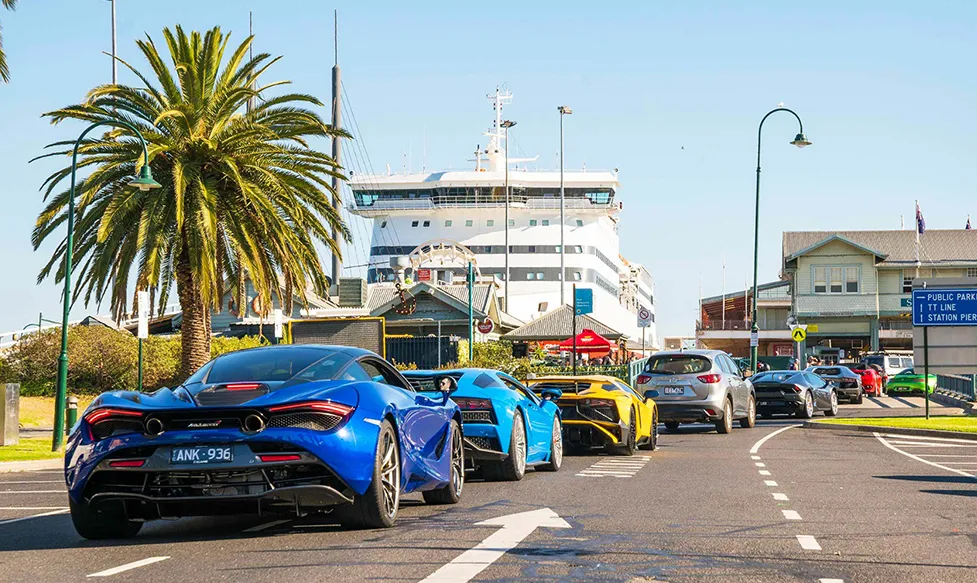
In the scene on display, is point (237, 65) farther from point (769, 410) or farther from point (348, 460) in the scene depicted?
point (348, 460)

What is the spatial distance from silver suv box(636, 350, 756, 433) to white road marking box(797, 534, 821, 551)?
1516 centimetres

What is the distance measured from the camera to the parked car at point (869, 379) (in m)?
50.7

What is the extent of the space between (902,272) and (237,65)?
53.0 m

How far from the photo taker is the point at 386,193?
70125 millimetres

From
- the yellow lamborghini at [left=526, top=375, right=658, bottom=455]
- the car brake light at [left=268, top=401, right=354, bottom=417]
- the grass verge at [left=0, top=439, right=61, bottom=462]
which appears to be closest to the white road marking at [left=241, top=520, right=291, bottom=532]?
the car brake light at [left=268, top=401, right=354, bottom=417]

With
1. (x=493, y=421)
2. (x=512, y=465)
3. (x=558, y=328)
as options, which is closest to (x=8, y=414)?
(x=493, y=421)

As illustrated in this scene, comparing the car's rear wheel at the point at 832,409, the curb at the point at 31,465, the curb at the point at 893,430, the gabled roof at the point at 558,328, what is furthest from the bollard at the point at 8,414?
the gabled roof at the point at 558,328

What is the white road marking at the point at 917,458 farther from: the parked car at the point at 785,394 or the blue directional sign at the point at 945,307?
the parked car at the point at 785,394

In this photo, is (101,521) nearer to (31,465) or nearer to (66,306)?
(31,465)

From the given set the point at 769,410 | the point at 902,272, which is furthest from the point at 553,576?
the point at 902,272

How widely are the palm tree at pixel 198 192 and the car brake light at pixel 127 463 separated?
53.8 ft

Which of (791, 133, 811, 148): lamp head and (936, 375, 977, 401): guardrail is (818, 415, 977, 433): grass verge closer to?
(936, 375, 977, 401): guardrail

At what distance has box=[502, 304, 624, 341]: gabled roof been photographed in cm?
4525

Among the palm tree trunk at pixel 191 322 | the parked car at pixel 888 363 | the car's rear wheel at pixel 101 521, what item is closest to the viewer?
the car's rear wheel at pixel 101 521
